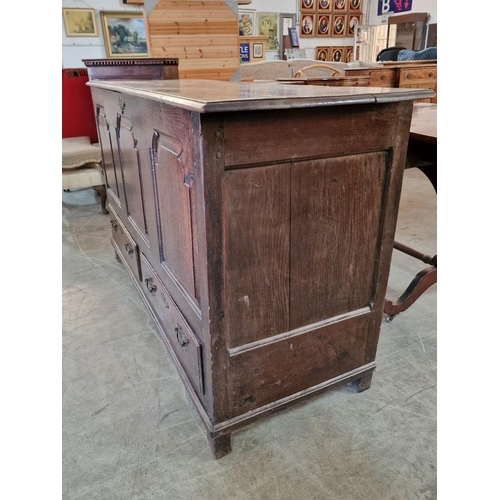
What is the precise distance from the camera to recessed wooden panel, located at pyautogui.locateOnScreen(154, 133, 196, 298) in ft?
3.98

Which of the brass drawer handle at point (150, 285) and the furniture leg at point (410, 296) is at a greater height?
the brass drawer handle at point (150, 285)

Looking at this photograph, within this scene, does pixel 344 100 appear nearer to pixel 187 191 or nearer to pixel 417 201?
pixel 187 191

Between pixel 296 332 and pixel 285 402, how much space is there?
0.91 feet

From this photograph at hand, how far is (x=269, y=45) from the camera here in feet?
35.9

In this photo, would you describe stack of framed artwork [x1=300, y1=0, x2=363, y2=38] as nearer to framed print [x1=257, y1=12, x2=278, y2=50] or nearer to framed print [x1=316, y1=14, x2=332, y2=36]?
framed print [x1=316, y1=14, x2=332, y2=36]

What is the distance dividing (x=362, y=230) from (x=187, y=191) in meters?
0.60

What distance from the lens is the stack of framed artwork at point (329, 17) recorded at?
11.1 m

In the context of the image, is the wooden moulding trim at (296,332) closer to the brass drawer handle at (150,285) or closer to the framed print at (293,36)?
the brass drawer handle at (150,285)

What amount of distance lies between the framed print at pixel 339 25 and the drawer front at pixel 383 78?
7.64 meters

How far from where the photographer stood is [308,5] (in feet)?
36.2

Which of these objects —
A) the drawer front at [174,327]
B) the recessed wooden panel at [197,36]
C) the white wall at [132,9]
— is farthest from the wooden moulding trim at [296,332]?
the white wall at [132,9]

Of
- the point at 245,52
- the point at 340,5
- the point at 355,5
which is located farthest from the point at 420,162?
the point at 355,5

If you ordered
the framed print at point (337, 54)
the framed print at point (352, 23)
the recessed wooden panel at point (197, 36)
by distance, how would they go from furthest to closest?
1. the framed print at point (337, 54)
2. the framed print at point (352, 23)
3. the recessed wooden panel at point (197, 36)

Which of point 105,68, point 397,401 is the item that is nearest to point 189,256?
point 397,401
